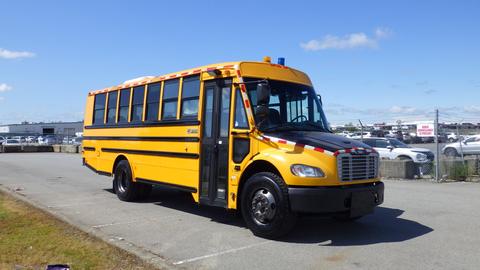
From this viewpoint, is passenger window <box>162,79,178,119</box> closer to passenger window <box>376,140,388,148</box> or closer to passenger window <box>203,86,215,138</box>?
passenger window <box>203,86,215,138</box>

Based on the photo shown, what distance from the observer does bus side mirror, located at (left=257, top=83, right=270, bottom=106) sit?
7.09 metres

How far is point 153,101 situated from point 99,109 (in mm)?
3070

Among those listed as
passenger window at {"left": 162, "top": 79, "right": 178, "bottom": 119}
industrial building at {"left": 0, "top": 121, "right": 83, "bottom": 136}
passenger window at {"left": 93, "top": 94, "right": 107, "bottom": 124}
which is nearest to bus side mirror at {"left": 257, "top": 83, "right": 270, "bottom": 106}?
passenger window at {"left": 162, "top": 79, "right": 178, "bottom": 119}

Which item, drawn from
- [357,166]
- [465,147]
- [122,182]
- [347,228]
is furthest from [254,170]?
[465,147]

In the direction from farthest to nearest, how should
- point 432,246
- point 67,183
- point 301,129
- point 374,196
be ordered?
point 67,183
point 301,129
point 374,196
point 432,246

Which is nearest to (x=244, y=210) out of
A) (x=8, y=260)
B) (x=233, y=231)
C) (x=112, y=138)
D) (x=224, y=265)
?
(x=233, y=231)

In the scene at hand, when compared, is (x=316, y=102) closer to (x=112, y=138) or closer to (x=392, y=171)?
(x=112, y=138)

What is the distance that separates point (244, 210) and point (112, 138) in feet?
17.7

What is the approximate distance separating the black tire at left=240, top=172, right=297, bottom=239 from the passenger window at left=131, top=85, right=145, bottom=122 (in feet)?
13.3

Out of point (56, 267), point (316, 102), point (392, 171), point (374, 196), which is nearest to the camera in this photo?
point (56, 267)

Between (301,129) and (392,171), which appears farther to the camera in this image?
(392,171)

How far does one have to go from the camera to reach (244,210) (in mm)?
7281

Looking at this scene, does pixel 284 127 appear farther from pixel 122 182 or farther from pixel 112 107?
pixel 112 107

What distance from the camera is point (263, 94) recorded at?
7.11 meters
